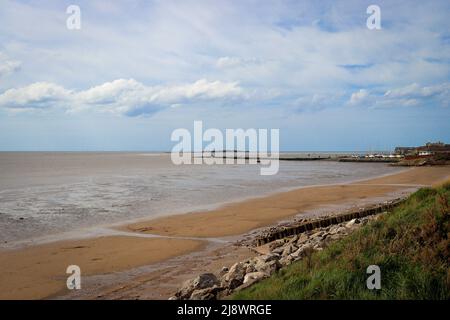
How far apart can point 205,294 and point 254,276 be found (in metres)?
1.14

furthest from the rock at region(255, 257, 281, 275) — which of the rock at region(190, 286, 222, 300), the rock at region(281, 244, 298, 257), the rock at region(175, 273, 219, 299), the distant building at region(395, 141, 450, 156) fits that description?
the distant building at region(395, 141, 450, 156)

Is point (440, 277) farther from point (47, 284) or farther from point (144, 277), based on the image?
point (47, 284)

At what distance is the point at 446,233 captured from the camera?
8.38 metres

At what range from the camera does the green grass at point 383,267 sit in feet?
20.7

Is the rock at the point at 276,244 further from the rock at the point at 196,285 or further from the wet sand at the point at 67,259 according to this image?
the rock at the point at 196,285

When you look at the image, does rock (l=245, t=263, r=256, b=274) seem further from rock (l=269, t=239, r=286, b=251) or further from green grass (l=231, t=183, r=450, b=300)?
rock (l=269, t=239, r=286, b=251)

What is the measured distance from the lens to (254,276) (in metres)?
8.13

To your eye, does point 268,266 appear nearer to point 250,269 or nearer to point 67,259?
point 250,269

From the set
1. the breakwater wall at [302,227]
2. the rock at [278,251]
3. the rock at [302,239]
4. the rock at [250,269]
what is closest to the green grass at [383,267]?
the rock at [250,269]

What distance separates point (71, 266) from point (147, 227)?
616cm

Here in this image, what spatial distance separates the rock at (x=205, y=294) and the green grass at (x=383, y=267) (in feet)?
2.64

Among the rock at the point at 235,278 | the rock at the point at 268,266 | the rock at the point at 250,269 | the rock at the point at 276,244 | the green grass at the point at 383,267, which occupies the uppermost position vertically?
the green grass at the point at 383,267
